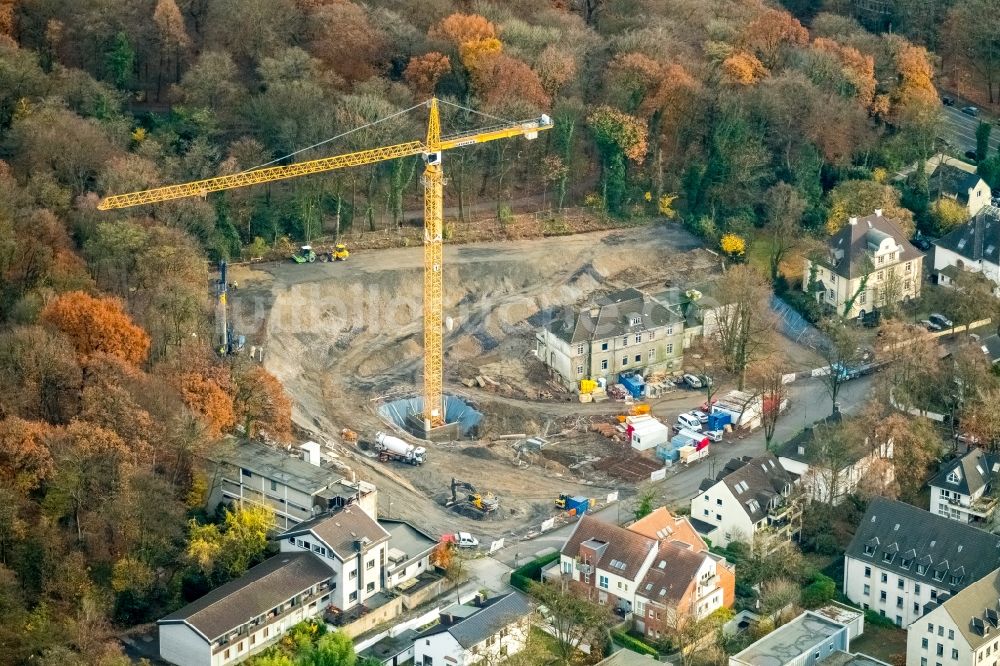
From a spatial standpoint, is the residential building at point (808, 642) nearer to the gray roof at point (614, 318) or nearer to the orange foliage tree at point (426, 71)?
the gray roof at point (614, 318)

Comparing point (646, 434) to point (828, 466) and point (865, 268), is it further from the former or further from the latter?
point (865, 268)

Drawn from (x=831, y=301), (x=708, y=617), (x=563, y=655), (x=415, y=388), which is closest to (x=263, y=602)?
(x=563, y=655)

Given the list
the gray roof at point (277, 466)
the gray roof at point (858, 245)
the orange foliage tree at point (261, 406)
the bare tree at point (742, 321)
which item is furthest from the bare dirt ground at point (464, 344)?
the gray roof at point (858, 245)

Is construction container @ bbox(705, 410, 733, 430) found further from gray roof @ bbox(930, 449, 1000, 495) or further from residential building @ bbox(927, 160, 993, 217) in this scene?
residential building @ bbox(927, 160, 993, 217)

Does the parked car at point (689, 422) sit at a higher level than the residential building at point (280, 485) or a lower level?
lower

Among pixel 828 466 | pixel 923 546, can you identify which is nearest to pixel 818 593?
pixel 923 546
